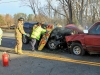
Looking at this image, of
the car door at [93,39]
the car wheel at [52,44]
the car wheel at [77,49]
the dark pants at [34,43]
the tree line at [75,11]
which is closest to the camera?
the car door at [93,39]

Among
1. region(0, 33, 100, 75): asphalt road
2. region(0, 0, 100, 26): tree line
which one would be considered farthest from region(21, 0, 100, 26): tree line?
region(0, 33, 100, 75): asphalt road

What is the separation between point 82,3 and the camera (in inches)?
1608

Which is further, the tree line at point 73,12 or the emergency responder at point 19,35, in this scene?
the tree line at point 73,12

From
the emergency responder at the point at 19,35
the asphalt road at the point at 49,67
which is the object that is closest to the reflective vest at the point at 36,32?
the emergency responder at the point at 19,35

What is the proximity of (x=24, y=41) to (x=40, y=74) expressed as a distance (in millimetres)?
10246

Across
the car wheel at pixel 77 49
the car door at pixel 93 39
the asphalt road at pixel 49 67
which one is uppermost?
the car door at pixel 93 39

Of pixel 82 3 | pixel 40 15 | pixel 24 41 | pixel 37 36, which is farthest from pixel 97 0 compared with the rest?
pixel 37 36

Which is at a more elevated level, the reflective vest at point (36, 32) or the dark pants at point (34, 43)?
the reflective vest at point (36, 32)

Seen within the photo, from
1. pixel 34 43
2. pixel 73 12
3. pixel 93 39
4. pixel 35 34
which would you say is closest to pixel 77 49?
pixel 93 39

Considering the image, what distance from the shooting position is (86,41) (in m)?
11.7

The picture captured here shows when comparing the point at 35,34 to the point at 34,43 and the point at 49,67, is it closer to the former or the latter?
the point at 34,43

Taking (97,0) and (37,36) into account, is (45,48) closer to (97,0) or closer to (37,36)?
(37,36)

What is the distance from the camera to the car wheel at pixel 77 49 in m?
12.1

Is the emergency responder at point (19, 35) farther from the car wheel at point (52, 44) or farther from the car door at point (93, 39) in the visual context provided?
the car door at point (93, 39)
